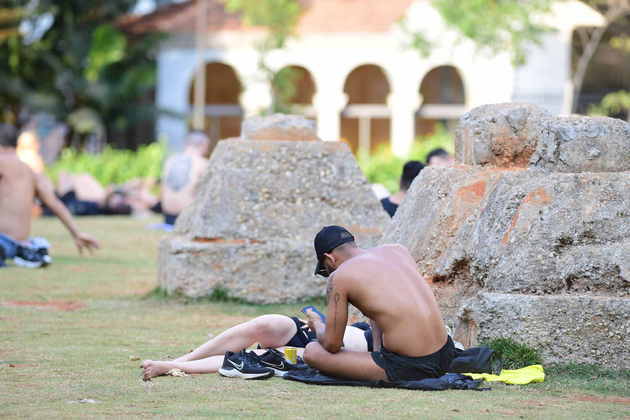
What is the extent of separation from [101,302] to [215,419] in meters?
5.00

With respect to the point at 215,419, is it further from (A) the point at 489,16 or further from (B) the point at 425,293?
(A) the point at 489,16

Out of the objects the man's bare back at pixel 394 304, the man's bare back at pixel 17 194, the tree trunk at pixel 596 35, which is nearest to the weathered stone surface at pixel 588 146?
the man's bare back at pixel 394 304

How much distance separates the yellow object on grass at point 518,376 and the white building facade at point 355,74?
21597 millimetres

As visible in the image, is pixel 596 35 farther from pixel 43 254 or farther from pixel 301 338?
pixel 301 338

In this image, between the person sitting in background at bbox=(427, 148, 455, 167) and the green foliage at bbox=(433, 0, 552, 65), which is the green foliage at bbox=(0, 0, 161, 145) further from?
the person sitting in background at bbox=(427, 148, 455, 167)

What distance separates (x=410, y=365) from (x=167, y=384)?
128 cm

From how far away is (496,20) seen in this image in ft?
70.0

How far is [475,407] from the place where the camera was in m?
5.66

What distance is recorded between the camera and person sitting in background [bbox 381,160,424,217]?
35.1ft

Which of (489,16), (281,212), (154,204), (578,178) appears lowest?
(154,204)

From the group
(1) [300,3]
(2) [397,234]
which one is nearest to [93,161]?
(1) [300,3]

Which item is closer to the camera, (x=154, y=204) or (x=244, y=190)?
(x=244, y=190)

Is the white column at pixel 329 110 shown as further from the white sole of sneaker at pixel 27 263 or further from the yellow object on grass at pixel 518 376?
the yellow object on grass at pixel 518 376

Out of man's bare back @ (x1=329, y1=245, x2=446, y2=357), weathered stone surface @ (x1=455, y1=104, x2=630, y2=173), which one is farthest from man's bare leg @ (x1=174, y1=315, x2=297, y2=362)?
weathered stone surface @ (x1=455, y1=104, x2=630, y2=173)
